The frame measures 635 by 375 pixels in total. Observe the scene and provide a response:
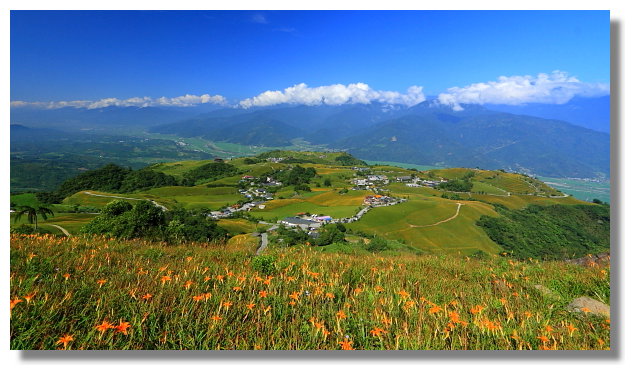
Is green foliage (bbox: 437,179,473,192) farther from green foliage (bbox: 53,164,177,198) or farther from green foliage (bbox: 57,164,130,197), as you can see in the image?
green foliage (bbox: 57,164,130,197)

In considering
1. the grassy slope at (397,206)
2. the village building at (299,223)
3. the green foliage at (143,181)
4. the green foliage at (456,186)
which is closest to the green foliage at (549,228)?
the grassy slope at (397,206)

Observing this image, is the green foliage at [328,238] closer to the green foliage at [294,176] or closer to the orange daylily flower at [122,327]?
the orange daylily flower at [122,327]

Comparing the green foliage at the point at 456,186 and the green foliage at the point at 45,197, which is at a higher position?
the green foliage at the point at 45,197

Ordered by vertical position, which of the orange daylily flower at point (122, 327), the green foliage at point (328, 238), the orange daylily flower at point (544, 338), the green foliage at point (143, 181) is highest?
the orange daylily flower at point (122, 327)

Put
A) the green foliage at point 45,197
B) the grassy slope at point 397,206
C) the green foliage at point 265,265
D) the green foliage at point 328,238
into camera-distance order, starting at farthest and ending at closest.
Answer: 1. the grassy slope at point 397,206
2. the green foliage at point 45,197
3. the green foliage at point 328,238
4. the green foliage at point 265,265

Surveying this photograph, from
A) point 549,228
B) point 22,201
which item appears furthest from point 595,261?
point 549,228

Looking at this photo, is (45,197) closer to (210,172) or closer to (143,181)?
(143,181)
